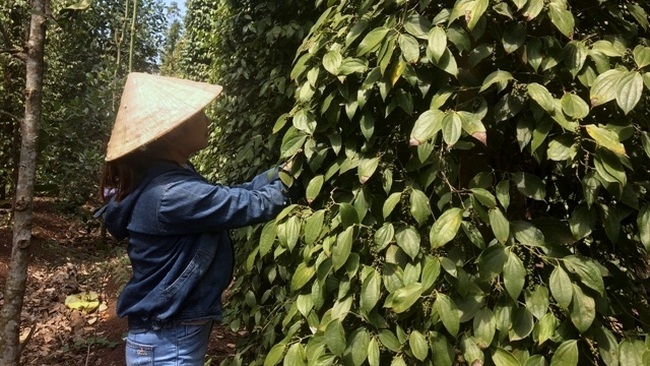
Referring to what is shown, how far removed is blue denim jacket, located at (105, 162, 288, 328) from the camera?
1.53m

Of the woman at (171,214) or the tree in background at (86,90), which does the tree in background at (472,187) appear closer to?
the woman at (171,214)

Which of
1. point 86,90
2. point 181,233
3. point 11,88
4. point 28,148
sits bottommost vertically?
point 86,90

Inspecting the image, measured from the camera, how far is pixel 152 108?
1.62 metres

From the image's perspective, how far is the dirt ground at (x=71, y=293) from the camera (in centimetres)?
384

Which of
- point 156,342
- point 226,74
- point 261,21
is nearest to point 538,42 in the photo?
point 156,342

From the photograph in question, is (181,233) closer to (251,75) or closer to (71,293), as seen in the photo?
(251,75)

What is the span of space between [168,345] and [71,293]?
406cm

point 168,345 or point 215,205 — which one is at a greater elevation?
point 215,205

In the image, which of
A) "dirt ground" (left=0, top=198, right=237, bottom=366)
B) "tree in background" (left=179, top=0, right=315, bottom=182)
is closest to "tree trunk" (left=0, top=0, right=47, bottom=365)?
"dirt ground" (left=0, top=198, right=237, bottom=366)

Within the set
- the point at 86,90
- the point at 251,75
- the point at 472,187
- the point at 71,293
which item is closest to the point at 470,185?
the point at 472,187

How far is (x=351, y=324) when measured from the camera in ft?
4.26

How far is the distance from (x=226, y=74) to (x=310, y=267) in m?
2.12

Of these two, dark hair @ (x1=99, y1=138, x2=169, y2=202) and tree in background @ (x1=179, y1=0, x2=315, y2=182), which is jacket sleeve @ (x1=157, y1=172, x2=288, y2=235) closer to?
dark hair @ (x1=99, y1=138, x2=169, y2=202)

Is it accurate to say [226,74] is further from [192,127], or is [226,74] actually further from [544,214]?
[544,214]
